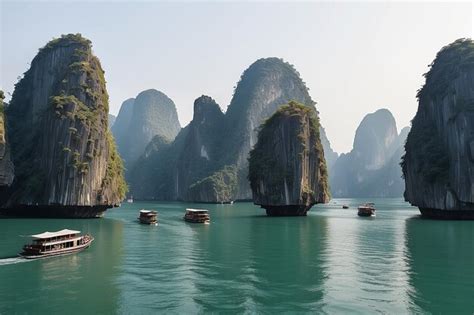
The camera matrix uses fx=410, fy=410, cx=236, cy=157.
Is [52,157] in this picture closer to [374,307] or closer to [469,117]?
[374,307]

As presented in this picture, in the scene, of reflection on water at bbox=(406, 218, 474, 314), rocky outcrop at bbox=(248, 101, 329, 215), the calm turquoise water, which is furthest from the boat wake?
rocky outcrop at bbox=(248, 101, 329, 215)

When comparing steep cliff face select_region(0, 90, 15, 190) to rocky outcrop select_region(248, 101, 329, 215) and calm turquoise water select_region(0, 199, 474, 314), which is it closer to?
calm turquoise water select_region(0, 199, 474, 314)

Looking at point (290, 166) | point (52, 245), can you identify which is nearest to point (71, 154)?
point (290, 166)

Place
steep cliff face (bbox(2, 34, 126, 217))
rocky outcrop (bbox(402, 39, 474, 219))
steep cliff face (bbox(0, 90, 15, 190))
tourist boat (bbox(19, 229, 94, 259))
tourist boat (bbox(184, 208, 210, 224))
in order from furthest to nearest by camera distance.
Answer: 1. steep cliff face (bbox(2, 34, 126, 217))
2. rocky outcrop (bbox(402, 39, 474, 219))
3. tourist boat (bbox(184, 208, 210, 224))
4. steep cliff face (bbox(0, 90, 15, 190))
5. tourist boat (bbox(19, 229, 94, 259))

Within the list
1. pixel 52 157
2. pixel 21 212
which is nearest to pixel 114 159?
pixel 52 157

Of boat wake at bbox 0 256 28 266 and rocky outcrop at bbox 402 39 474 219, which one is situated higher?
rocky outcrop at bbox 402 39 474 219

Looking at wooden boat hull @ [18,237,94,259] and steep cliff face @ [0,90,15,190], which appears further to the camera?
steep cliff face @ [0,90,15,190]

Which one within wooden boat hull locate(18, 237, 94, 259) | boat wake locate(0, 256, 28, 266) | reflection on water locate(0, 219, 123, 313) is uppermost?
wooden boat hull locate(18, 237, 94, 259)
